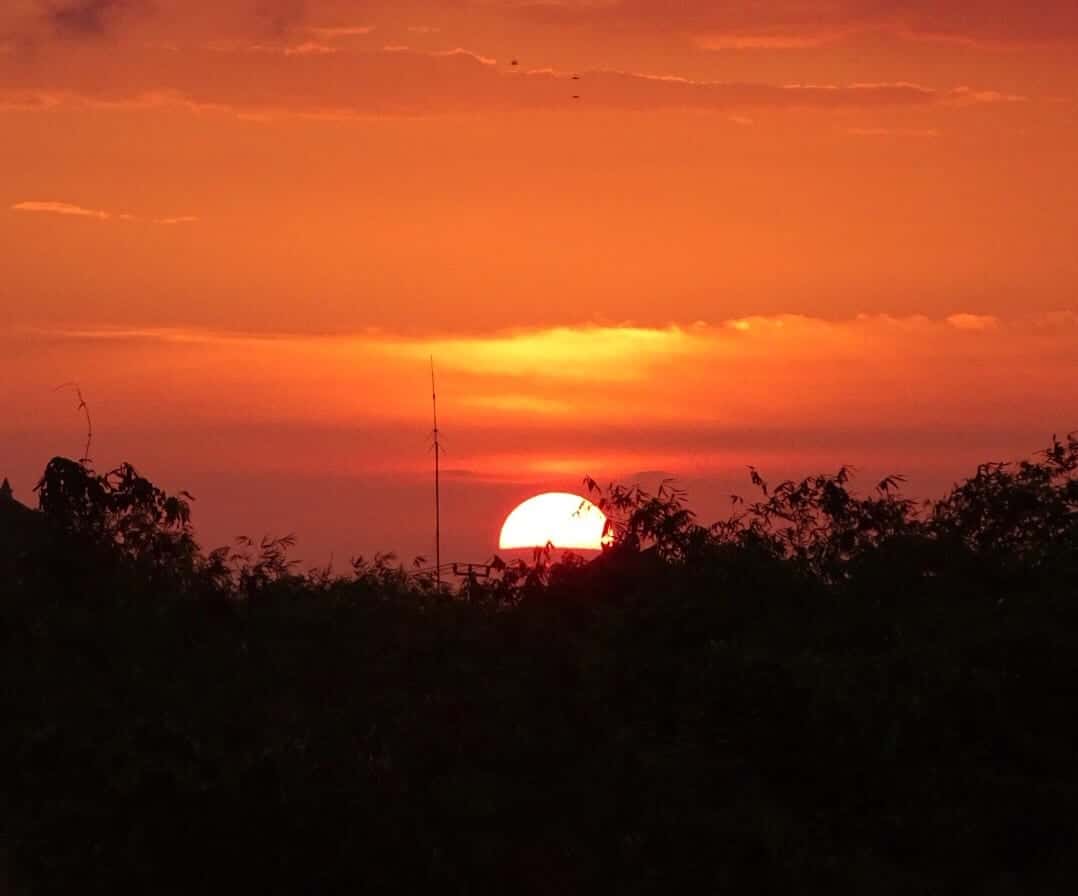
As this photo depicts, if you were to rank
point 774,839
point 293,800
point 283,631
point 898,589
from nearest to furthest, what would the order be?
point 774,839
point 293,800
point 898,589
point 283,631

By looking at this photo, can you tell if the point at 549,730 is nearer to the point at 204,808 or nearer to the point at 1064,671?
the point at 204,808

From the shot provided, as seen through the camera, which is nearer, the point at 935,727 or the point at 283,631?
the point at 935,727

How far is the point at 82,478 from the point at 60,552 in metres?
0.80

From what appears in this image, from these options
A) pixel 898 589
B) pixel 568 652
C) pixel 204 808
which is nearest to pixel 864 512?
pixel 898 589

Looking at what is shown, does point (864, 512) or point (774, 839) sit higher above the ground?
point (864, 512)

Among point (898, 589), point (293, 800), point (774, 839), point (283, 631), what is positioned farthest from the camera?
point (283, 631)

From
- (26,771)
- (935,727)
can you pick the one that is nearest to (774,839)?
(935,727)

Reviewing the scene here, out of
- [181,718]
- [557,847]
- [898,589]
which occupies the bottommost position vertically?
[557,847]

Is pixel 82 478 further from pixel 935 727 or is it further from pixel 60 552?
pixel 935 727

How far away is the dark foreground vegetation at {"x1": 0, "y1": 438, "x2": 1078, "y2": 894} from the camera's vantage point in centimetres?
1335

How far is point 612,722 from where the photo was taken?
14.5 meters

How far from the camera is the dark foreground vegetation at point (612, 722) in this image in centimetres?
1335

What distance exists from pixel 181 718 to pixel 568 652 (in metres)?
3.43

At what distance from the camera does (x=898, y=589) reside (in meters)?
15.1
